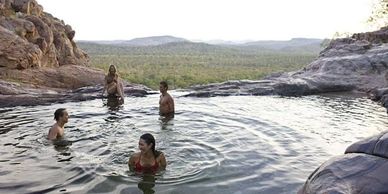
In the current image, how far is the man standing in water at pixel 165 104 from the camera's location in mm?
12914

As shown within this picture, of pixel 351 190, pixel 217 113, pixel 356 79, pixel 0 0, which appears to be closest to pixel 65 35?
pixel 0 0

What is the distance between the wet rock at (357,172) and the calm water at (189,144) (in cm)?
191

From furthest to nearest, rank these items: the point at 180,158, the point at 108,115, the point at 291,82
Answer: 1. the point at 291,82
2. the point at 108,115
3. the point at 180,158

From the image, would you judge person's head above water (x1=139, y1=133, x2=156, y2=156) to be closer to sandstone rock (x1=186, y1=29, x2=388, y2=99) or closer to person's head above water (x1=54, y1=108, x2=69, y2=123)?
person's head above water (x1=54, y1=108, x2=69, y2=123)

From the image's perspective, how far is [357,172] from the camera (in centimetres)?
496

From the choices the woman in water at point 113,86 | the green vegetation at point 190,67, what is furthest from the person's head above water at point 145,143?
the green vegetation at point 190,67

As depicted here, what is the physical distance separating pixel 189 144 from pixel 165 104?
3.31m

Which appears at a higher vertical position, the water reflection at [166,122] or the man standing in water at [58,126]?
the man standing in water at [58,126]

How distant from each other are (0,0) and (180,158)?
1886 centimetres

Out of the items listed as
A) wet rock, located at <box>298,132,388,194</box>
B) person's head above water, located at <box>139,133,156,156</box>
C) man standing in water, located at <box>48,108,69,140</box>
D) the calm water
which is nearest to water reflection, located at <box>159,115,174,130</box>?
the calm water

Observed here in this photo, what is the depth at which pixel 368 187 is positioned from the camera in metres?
4.61

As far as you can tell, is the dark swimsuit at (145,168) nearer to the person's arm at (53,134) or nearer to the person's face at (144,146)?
the person's face at (144,146)

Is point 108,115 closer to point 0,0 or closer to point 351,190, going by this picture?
point 351,190

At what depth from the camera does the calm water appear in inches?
294
